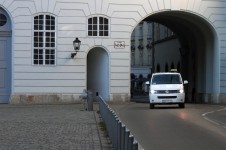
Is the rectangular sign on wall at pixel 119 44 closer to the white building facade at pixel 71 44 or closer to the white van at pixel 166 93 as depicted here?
the white building facade at pixel 71 44

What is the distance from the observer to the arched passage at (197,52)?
113ft

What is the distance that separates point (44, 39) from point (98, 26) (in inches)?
142

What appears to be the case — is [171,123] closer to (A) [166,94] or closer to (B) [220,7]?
(A) [166,94]

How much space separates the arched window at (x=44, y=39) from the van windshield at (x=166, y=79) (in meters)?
7.60

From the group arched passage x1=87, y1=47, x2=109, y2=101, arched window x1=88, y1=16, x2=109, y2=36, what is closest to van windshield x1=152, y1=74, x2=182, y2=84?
arched passage x1=87, y1=47, x2=109, y2=101

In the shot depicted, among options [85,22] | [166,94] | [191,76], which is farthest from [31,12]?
[191,76]

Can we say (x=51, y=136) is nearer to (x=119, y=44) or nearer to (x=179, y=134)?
(x=179, y=134)

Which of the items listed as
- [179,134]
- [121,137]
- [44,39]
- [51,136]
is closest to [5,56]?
[44,39]

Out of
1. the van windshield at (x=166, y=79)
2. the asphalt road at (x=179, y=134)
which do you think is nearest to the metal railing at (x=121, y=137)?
the asphalt road at (x=179, y=134)

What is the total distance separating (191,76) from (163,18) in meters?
6.20

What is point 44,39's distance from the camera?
32.2 meters

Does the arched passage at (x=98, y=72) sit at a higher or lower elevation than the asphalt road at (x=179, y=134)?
higher

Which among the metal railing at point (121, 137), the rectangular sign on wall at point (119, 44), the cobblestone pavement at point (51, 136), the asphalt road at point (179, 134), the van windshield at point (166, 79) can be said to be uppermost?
the rectangular sign on wall at point (119, 44)

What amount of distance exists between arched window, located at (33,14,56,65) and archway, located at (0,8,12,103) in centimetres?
178
